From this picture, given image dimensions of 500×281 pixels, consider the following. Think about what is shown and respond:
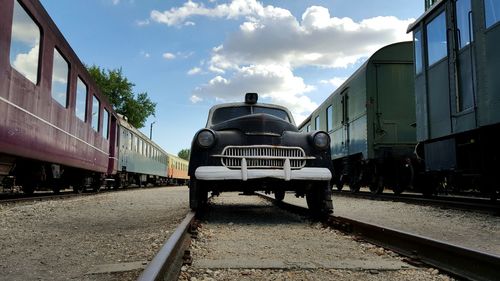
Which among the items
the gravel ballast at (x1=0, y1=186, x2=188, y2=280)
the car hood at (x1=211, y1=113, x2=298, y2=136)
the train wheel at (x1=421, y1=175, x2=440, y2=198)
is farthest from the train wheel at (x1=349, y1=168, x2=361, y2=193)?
the gravel ballast at (x1=0, y1=186, x2=188, y2=280)

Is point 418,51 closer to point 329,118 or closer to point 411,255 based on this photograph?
point 411,255

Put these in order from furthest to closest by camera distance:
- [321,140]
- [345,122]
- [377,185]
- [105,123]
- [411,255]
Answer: [105,123]
[345,122]
[377,185]
[321,140]
[411,255]

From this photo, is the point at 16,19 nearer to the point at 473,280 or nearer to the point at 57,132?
the point at 57,132

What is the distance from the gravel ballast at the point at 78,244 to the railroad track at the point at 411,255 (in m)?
0.24

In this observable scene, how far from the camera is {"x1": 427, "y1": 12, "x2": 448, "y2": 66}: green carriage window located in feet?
27.3

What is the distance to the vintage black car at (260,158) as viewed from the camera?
230 inches

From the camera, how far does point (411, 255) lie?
371 centimetres

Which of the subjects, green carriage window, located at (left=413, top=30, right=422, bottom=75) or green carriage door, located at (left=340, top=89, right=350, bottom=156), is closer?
green carriage window, located at (left=413, top=30, right=422, bottom=75)

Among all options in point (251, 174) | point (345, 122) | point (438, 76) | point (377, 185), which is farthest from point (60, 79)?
point (345, 122)

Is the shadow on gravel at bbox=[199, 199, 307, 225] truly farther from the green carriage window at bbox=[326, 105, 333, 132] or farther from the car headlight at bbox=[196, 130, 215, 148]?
the green carriage window at bbox=[326, 105, 333, 132]

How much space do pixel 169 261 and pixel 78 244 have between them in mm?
1745

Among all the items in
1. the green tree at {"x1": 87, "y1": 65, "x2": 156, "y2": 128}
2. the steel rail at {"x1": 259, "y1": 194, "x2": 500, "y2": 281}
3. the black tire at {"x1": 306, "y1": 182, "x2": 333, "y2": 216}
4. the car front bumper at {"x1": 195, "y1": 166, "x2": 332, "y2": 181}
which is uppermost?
the green tree at {"x1": 87, "y1": 65, "x2": 156, "y2": 128}

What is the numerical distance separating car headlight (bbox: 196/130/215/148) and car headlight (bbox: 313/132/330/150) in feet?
4.69

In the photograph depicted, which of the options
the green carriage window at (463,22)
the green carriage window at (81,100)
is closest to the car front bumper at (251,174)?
the green carriage window at (463,22)
